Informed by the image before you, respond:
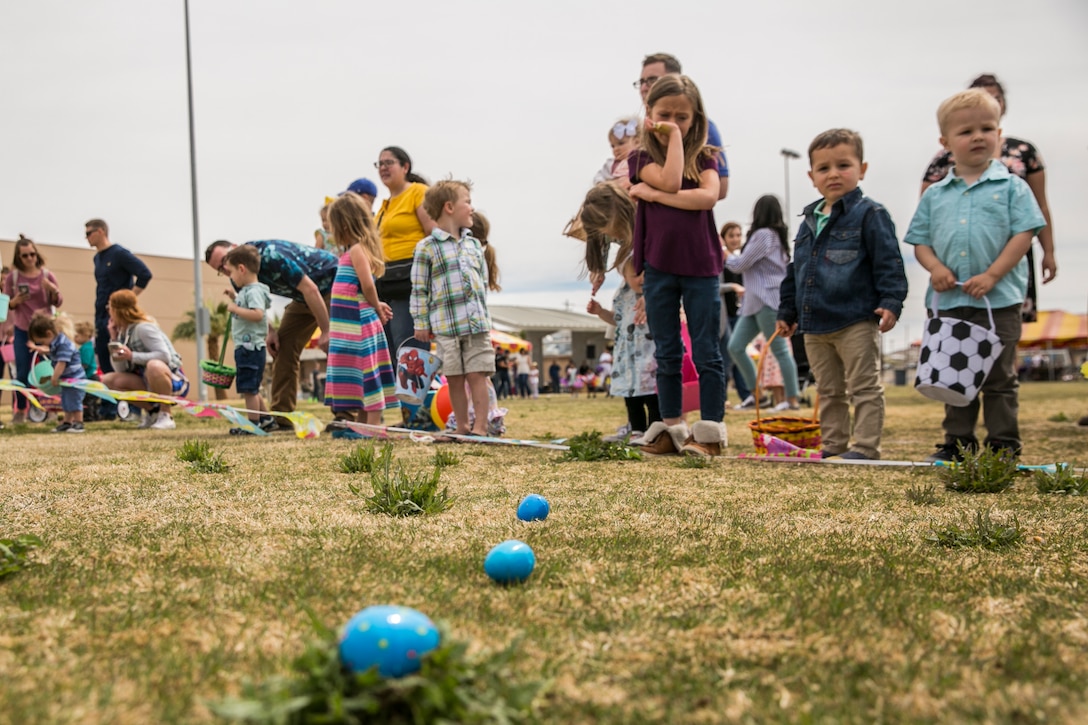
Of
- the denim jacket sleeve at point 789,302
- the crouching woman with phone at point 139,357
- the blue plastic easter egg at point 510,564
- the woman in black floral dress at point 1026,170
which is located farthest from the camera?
the crouching woman with phone at point 139,357

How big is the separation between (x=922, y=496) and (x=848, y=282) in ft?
5.32

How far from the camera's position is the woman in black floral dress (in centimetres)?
512

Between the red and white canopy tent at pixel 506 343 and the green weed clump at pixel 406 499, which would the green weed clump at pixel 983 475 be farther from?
the red and white canopy tent at pixel 506 343

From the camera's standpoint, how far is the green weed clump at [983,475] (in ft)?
10.9

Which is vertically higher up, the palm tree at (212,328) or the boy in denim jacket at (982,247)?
the palm tree at (212,328)

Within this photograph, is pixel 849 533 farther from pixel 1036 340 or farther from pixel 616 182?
pixel 1036 340

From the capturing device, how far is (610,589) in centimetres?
191

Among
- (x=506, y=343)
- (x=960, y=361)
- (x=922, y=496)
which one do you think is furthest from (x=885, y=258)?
(x=506, y=343)

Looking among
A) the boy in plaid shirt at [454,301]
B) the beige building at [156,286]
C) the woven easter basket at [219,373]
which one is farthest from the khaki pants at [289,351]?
the beige building at [156,286]

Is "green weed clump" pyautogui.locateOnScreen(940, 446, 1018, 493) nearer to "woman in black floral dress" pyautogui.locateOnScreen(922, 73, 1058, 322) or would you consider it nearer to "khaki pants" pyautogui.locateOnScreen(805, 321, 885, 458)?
"khaki pants" pyautogui.locateOnScreen(805, 321, 885, 458)

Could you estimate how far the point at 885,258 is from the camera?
14.4ft

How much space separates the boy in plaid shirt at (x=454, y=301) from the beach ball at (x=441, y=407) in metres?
0.82

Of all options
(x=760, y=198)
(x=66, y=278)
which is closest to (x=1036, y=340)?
(x=760, y=198)

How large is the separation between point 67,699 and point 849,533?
6.50 ft
